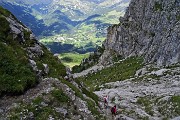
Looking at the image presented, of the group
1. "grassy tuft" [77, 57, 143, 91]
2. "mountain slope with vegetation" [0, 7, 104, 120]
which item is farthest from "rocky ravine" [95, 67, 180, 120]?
"grassy tuft" [77, 57, 143, 91]

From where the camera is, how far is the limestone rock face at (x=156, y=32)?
126 metres

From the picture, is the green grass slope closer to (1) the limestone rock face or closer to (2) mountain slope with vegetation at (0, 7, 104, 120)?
(2) mountain slope with vegetation at (0, 7, 104, 120)

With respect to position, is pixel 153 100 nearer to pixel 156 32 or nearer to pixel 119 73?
pixel 119 73

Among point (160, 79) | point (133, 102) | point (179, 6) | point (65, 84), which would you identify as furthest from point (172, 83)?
point (179, 6)

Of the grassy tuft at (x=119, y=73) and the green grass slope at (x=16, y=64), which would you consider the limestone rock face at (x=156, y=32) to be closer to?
the grassy tuft at (x=119, y=73)

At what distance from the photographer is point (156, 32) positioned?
159 meters

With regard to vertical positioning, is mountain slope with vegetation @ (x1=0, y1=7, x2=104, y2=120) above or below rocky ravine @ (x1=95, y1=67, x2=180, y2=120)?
above

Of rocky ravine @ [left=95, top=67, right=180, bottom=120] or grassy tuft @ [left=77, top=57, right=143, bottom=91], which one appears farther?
grassy tuft @ [left=77, top=57, right=143, bottom=91]

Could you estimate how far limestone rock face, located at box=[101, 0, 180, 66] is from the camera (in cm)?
12575

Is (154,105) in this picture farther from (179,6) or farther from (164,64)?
(179,6)

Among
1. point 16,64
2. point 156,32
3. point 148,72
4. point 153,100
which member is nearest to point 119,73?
point 156,32

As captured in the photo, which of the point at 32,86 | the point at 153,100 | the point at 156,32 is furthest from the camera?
the point at 156,32

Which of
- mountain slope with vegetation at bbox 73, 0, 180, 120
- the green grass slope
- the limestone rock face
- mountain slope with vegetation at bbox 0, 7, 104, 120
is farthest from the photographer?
the limestone rock face

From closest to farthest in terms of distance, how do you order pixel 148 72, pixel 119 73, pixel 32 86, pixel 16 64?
pixel 16 64, pixel 32 86, pixel 148 72, pixel 119 73
